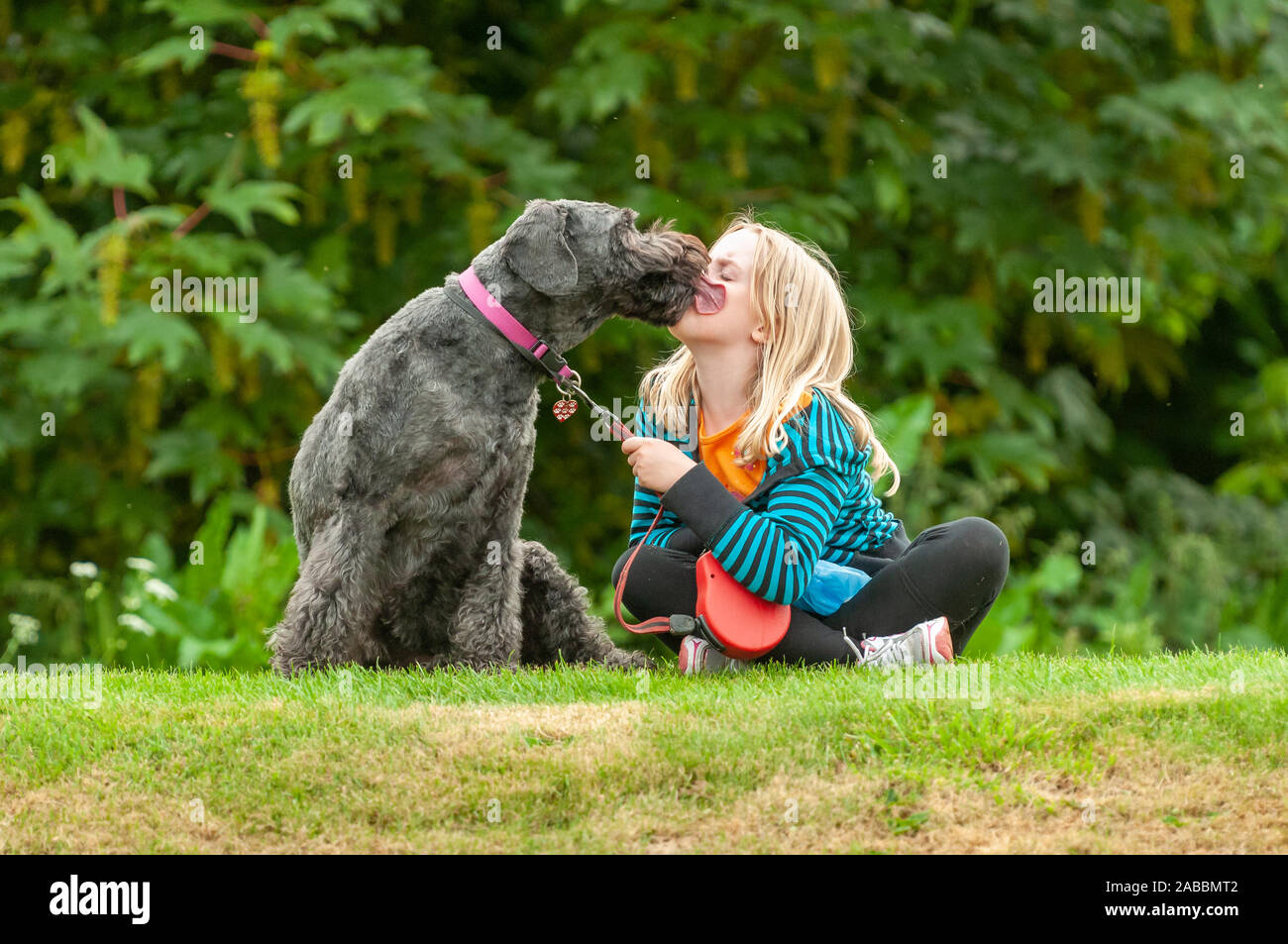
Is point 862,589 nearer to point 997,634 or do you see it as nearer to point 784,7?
point 997,634

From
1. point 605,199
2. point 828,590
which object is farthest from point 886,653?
point 605,199

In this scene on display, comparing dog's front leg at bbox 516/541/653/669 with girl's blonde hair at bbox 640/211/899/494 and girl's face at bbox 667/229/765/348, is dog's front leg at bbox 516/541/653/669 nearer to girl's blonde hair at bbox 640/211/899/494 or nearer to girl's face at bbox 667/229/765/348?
girl's blonde hair at bbox 640/211/899/494

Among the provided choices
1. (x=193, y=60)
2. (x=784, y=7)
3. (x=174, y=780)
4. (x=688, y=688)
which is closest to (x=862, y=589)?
(x=688, y=688)

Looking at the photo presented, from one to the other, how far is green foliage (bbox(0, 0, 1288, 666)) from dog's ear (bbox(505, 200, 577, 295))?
2890 millimetres

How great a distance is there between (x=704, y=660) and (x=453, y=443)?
134 cm

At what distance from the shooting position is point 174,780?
158 inches

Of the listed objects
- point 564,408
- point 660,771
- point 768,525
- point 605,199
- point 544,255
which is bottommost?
point 660,771

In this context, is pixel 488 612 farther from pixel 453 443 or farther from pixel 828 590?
pixel 828 590

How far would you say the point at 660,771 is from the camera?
3.88 m

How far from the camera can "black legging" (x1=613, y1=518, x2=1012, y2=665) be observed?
4.98 meters

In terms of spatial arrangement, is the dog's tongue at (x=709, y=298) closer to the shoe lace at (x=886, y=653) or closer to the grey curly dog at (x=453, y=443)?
the grey curly dog at (x=453, y=443)

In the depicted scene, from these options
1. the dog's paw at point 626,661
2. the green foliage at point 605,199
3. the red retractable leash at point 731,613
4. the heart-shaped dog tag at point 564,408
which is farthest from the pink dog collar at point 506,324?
the green foliage at point 605,199

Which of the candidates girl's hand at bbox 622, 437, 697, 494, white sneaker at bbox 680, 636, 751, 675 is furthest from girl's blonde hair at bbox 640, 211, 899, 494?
white sneaker at bbox 680, 636, 751, 675

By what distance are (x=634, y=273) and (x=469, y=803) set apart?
2008 mm
